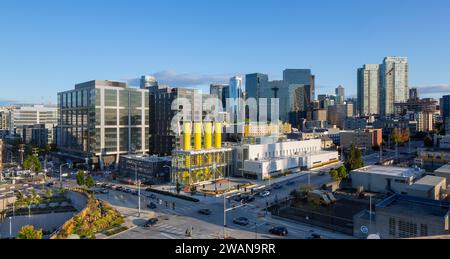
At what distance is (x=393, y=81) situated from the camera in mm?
167750

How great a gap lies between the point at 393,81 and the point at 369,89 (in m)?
14.4

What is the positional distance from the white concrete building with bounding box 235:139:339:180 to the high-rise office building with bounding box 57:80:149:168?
24604 millimetres

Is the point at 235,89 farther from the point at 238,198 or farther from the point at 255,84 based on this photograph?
the point at 238,198

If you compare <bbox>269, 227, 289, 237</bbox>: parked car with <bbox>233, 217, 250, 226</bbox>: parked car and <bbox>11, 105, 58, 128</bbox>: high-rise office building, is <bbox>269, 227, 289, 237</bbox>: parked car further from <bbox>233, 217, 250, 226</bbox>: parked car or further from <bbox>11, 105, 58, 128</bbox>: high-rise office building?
<bbox>11, 105, 58, 128</bbox>: high-rise office building

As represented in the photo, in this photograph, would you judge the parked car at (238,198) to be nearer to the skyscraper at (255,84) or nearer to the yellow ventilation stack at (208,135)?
the yellow ventilation stack at (208,135)

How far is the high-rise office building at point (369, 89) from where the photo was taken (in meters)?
176

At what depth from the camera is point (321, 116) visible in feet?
518

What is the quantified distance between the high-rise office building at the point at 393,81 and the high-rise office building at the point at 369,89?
178 inches

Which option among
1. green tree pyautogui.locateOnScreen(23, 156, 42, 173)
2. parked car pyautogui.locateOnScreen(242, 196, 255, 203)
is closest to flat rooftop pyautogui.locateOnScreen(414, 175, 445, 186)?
parked car pyautogui.locateOnScreen(242, 196, 255, 203)

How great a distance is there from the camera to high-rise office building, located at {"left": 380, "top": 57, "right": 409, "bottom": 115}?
16738cm

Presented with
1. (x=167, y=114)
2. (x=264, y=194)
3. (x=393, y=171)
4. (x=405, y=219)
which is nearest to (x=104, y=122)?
(x=167, y=114)
